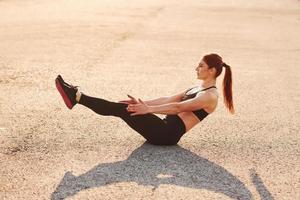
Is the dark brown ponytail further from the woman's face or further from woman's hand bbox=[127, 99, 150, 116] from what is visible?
woman's hand bbox=[127, 99, 150, 116]

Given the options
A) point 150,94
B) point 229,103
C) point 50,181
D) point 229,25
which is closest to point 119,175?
point 50,181

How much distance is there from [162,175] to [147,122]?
2.69 feet

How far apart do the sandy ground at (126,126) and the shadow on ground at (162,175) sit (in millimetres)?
14

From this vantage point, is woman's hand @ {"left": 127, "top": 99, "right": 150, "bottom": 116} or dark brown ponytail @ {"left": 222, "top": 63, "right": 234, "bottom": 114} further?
dark brown ponytail @ {"left": 222, "top": 63, "right": 234, "bottom": 114}

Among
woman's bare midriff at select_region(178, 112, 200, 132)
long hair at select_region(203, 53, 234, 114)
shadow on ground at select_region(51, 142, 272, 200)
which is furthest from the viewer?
woman's bare midriff at select_region(178, 112, 200, 132)

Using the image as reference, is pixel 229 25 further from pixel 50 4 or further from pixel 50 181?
pixel 50 181

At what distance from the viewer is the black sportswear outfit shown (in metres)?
6.51

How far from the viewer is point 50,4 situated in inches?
988

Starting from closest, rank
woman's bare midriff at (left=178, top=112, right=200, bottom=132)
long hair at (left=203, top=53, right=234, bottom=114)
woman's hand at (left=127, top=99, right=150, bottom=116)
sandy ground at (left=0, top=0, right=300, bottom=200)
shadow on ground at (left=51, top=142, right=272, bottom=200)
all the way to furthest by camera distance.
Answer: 1. shadow on ground at (left=51, top=142, right=272, bottom=200)
2. sandy ground at (left=0, top=0, right=300, bottom=200)
3. woman's hand at (left=127, top=99, right=150, bottom=116)
4. long hair at (left=203, top=53, right=234, bottom=114)
5. woman's bare midriff at (left=178, top=112, right=200, bottom=132)

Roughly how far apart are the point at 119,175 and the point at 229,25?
1589 cm

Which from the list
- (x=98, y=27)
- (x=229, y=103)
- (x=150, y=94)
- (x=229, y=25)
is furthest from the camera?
(x=229, y=25)

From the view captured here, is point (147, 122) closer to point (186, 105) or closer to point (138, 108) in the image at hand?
point (138, 108)

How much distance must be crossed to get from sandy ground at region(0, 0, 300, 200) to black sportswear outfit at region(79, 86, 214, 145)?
0.20 meters

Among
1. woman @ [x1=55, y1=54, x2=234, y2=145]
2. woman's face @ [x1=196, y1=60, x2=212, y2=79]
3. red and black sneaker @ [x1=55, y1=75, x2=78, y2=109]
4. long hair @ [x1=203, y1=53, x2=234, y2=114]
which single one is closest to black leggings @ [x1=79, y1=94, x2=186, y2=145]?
woman @ [x1=55, y1=54, x2=234, y2=145]
